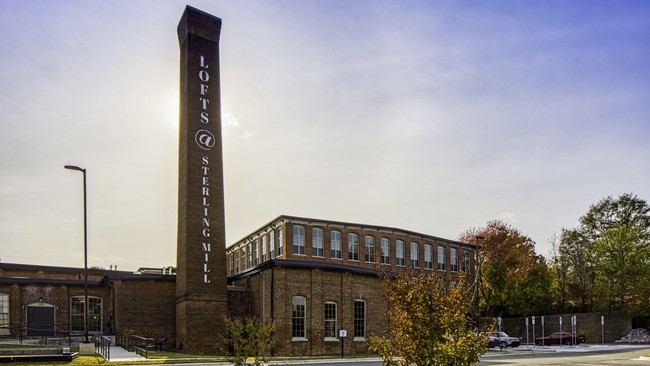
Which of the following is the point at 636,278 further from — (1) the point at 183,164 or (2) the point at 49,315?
(2) the point at 49,315

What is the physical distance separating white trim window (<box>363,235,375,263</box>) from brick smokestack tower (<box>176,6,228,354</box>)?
89.1 feet

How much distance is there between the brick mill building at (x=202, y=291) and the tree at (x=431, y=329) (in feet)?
79.2

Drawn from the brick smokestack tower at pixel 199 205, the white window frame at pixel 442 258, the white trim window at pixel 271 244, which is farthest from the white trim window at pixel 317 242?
the brick smokestack tower at pixel 199 205

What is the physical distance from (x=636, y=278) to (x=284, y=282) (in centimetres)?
3764

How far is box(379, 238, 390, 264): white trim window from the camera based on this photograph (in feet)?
205

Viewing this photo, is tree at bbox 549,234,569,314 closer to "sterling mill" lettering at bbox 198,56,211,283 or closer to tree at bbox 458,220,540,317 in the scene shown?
tree at bbox 458,220,540,317

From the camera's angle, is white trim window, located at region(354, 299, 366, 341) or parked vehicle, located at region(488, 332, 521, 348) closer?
white trim window, located at region(354, 299, 366, 341)

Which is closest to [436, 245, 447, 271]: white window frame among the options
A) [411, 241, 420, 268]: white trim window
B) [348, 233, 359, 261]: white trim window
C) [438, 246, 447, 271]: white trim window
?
[438, 246, 447, 271]: white trim window

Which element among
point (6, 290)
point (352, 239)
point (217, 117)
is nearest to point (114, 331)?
point (6, 290)

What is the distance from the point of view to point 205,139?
36.7m

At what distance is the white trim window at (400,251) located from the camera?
64.2m

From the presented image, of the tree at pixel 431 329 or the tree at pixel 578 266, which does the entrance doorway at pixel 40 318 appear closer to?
the tree at pixel 431 329

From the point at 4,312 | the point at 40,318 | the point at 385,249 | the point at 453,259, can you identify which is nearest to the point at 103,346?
the point at 40,318

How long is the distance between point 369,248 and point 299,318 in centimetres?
2710
